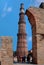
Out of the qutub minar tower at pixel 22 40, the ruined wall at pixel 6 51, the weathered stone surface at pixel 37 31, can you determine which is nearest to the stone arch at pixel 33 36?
the weathered stone surface at pixel 37 31

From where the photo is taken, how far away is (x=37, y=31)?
336 inches

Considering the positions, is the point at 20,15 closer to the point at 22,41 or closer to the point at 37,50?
the point at 22,41

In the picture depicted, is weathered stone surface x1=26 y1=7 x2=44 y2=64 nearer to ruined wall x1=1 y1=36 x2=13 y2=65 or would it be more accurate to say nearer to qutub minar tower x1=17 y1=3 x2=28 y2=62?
ruined wall x1=1 y1=36 x2=13 y2=65

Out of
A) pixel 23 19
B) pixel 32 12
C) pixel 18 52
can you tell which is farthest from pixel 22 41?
pixel 32 12

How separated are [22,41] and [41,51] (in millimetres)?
22544

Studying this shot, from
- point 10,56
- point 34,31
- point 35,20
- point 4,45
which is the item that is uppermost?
point 35,20

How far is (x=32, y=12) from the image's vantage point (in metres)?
8.85

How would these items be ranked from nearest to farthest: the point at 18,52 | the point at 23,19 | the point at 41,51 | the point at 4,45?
1. the point at 4,45
2. the point at 41,51
3. the point at 18,52
4. the point at 23,19

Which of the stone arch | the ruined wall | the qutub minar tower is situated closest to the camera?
the ruined wall

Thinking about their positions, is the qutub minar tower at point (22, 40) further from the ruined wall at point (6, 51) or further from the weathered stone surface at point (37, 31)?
the ruined wall at point (6, 51)

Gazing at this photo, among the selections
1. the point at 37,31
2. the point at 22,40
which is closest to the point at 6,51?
the point at 37,31

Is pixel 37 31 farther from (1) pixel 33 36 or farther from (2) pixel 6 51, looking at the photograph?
(2) pixel 6 51

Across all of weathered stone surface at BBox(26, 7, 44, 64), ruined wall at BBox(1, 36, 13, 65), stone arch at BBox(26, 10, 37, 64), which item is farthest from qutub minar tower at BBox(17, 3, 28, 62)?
ruined wall at BBox(1, 36, 13, 65)

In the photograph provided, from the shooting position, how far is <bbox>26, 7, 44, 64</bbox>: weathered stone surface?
8.34 m
